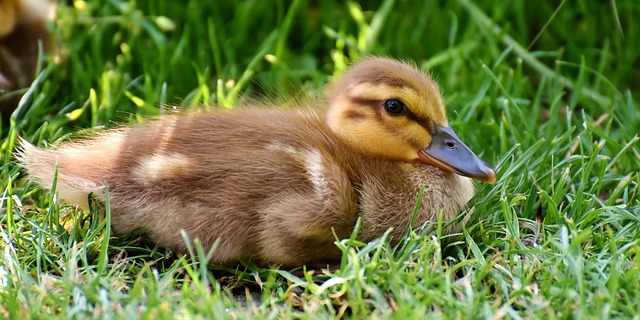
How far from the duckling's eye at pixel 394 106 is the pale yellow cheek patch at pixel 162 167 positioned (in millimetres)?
523

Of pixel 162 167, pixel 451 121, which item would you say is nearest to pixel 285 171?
pixel 162 167

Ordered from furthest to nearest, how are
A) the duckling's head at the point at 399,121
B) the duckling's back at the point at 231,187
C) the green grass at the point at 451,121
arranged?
the duckling's head at the point at 399,121 → the duckling's back at the point at 231,187 → the green grass at the point at 451,121

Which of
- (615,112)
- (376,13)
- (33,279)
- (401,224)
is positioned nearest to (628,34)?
(615,112)

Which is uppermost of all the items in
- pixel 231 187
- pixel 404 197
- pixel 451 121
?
pixel 231 187

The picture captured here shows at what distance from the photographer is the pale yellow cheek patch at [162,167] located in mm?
2387

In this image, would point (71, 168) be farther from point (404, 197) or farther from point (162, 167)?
point (404, 197)

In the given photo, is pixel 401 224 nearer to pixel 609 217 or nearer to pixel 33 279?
pixel 609 217

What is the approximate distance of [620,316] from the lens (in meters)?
2.14

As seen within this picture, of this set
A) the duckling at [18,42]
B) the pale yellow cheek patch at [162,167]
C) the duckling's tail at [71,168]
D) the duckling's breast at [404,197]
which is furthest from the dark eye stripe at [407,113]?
the duckling at [18,42]

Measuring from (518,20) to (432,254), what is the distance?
1889mm

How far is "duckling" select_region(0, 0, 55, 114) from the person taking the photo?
322 cm

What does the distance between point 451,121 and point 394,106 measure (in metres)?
0.72

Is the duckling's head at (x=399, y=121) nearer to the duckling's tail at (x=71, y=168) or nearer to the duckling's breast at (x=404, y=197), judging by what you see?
the duckling's breast at (x=404, y=197)

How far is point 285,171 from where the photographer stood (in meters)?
2.39
